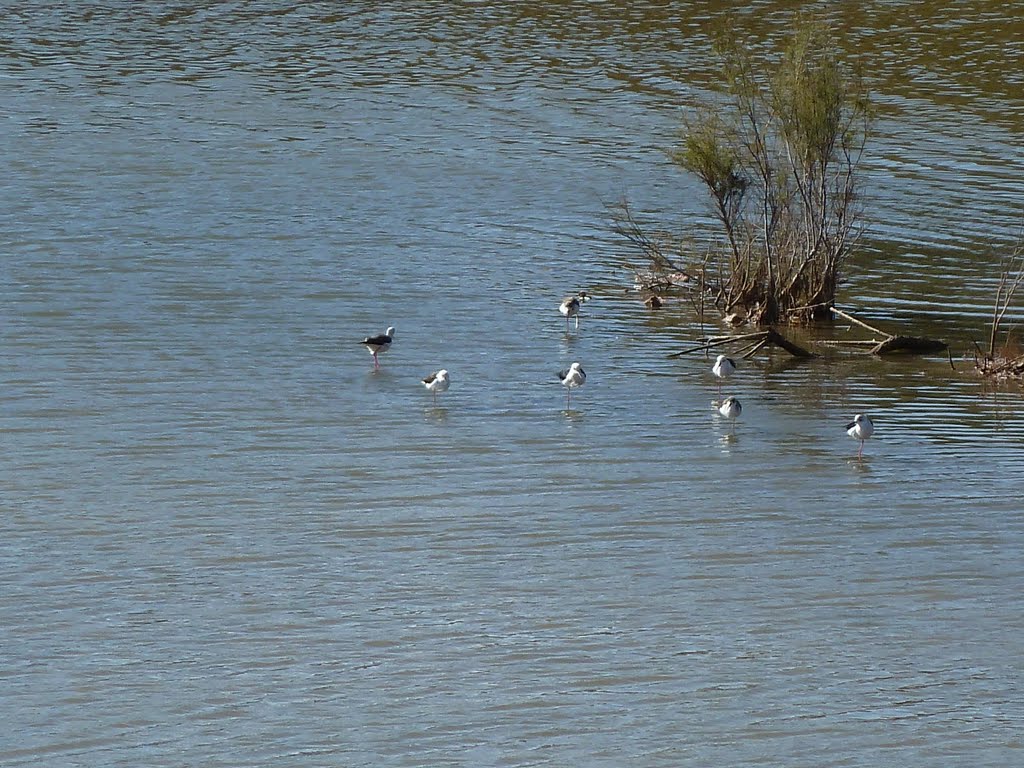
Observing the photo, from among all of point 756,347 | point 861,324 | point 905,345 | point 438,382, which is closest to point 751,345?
point 756,347

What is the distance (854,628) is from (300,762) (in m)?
4.07

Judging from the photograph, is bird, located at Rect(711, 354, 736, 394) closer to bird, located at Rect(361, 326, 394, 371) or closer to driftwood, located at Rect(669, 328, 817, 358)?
driftwood, located at Rect(669, 328, 817, 358)

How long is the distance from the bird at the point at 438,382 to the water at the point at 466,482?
23cm

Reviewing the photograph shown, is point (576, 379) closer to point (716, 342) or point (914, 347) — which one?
point (716, 342)

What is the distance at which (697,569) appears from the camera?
500 inches

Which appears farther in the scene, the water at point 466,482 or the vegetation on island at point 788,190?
the vegetation on island at point 788,190

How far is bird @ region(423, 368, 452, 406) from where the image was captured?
1669cm

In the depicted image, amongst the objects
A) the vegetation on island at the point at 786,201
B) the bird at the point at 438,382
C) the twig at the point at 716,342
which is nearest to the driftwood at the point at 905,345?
the vegetation on island at the point at 786,201

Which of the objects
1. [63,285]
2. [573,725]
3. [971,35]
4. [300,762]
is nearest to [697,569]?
[573,725]

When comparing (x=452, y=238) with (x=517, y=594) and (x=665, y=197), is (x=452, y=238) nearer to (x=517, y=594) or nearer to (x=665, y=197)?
(x=665, y=197)

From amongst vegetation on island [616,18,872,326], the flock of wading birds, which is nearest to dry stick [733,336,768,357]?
the flock of wading birds

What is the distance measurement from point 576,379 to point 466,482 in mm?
2590

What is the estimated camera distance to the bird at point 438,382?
1669 centimetres

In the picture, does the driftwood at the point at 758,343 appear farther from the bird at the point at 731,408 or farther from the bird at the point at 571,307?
the bird at the point at 731,408
